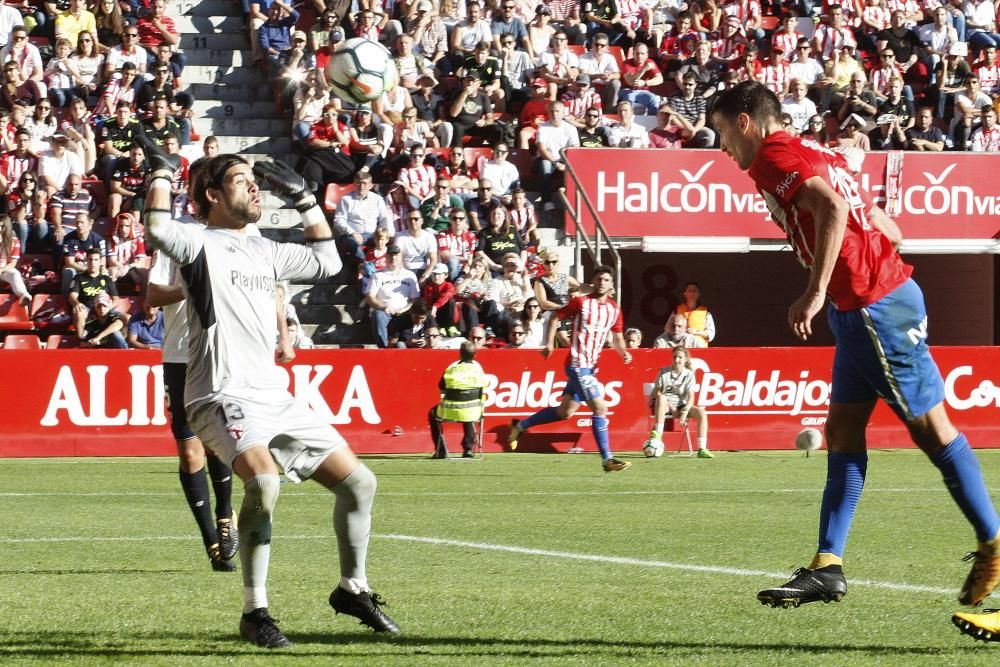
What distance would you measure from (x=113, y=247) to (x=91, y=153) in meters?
1.66

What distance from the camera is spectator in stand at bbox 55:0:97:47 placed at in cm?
2344

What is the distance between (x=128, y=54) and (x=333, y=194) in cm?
387

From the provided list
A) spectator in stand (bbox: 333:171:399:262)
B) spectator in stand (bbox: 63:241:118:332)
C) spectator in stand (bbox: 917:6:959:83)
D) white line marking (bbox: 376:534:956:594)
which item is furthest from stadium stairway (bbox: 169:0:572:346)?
white line marking (bbox: 376:534:956:594)

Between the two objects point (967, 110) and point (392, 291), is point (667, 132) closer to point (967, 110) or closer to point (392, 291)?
point (967, 110)

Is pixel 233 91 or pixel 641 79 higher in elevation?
pixel 641 79

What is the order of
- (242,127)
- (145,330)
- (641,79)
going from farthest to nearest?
(641,79), (242,127), (145,330)

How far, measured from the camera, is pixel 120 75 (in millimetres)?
22531

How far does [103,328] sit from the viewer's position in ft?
65.5

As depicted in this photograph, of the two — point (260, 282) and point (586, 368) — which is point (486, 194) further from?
point (260, 282)

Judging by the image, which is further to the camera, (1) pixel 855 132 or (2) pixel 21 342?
(1) pixel 855 132

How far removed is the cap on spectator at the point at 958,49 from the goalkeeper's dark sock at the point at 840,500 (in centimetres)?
2274

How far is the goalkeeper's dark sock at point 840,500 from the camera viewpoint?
254 inches

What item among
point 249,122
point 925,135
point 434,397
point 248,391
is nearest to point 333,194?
point 249,122

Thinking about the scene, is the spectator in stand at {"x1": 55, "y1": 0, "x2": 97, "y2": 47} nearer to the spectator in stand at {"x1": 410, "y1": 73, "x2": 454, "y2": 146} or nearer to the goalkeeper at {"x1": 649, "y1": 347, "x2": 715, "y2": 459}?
the spectator in stand at {"x1": 410, "y1": 73, "x2": 454, "y2": 146}
